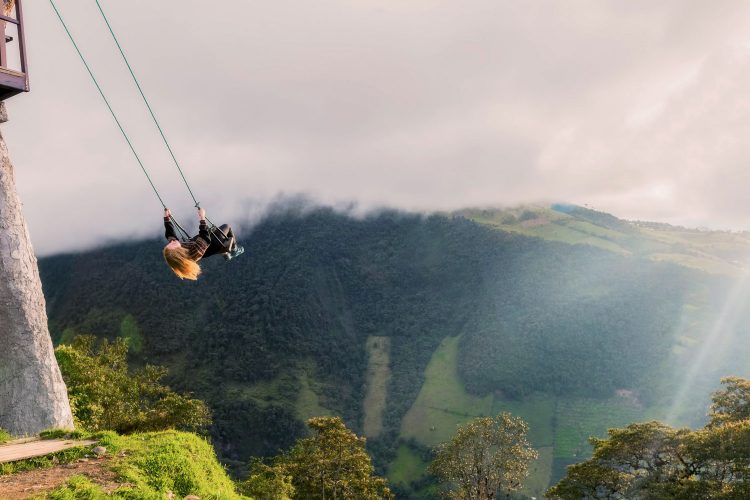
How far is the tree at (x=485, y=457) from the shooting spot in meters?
55.2

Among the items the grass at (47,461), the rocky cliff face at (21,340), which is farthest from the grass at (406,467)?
the grass at (47,461)

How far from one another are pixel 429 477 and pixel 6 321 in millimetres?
145664

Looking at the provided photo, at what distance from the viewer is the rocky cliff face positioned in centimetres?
2039

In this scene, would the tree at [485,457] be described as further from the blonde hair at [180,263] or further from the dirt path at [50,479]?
the blonde hair at [180,263]

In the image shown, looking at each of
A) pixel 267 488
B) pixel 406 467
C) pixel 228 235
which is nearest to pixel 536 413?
pixel 406 467

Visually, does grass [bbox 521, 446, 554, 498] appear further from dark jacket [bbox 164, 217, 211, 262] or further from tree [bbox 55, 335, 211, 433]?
dark jacket [bbox 164, 217, 211, 262]

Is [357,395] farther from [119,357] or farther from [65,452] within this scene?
[65,452]

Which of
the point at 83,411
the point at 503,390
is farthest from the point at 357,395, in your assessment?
the point at 83,411

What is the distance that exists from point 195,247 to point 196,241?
0.18 m

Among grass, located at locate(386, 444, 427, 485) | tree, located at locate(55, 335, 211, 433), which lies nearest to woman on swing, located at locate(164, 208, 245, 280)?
tree, located at locate(55, 335, 211, 433)

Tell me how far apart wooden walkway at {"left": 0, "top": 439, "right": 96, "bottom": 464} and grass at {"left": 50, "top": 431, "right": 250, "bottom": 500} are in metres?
0.77

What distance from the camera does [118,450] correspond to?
13.2m

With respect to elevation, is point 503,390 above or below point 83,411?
below

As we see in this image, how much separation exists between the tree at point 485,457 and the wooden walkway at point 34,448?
→ 156 ft
